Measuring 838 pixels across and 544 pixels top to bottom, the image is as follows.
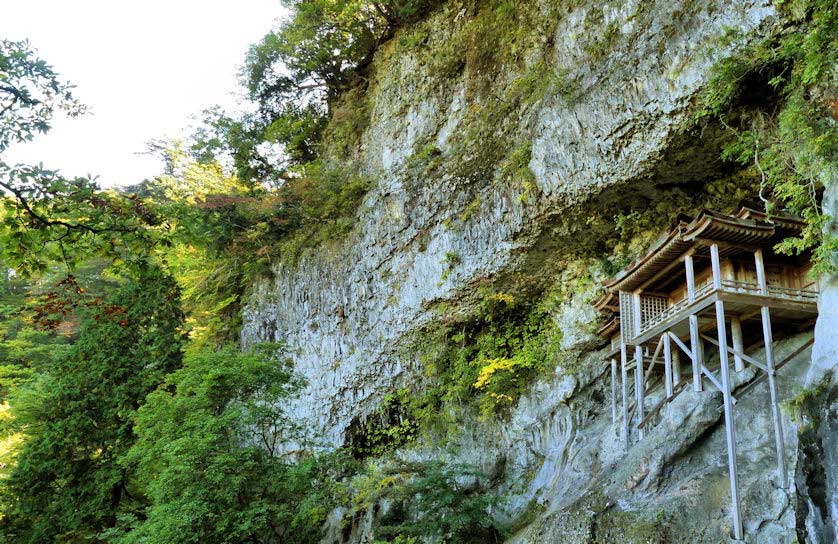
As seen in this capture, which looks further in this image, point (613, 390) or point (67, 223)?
point (613, 390)

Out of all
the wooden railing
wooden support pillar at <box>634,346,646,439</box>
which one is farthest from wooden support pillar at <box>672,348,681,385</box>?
the wooden railing

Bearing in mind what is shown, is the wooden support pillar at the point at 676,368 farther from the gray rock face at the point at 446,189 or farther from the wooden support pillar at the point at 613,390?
the gray rock face at the point at 446,189

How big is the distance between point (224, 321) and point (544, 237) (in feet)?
47.4

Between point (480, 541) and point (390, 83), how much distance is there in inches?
593

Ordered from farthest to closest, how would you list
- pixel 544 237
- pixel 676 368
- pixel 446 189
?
pixel 446 189 < pixel 544 237 < pixel 676 368

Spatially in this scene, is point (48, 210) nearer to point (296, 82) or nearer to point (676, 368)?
point (676, 368)

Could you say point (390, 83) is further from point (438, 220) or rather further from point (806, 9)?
point (806, 9)

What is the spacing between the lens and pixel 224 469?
13.3 meters

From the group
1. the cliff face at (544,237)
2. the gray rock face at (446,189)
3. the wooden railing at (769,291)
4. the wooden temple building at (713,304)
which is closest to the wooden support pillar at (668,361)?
the wooden temple building at (713,304)

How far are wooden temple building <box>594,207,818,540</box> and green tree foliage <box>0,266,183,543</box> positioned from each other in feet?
43.5

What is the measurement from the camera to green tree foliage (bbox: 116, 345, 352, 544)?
12.8m

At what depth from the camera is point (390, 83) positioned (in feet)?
71.3

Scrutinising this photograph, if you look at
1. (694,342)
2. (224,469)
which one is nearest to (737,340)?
(694,342)

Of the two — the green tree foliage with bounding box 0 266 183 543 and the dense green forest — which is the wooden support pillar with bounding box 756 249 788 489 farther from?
the green tree foliage with bounding box 0 266 183 543
